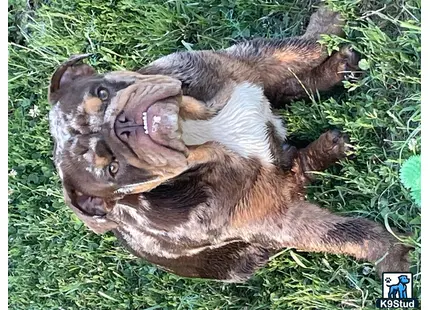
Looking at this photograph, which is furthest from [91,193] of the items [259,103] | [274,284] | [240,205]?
[274,284]

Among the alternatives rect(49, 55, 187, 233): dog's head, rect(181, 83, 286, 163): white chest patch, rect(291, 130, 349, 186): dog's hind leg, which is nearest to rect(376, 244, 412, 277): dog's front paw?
rect(291, 130, 349, 186): dog's hind leg

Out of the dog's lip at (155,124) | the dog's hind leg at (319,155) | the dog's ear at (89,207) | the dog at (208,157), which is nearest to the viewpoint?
the dog's lip at (155,124)

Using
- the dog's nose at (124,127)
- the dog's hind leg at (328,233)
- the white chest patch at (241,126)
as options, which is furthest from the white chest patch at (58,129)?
the dog's hind leg at (328,233)

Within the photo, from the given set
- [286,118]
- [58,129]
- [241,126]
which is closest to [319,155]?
[286,118]

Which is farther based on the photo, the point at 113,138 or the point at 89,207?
the point at 89,207

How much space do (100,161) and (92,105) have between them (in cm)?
33

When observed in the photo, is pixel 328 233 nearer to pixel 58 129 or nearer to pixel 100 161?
pixel 100 161

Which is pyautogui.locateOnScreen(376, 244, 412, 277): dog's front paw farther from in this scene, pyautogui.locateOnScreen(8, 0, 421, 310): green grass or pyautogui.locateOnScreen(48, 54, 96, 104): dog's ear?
pyautogui.locateOnScreen(48, 54, 96, 104): dog's ear

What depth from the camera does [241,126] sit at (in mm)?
4484

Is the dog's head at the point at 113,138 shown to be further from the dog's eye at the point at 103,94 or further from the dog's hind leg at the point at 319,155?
the dog's hind leg at the point at 319,155

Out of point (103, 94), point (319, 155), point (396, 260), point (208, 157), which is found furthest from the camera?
point (319, 155)

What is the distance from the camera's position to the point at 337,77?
478 centimetres

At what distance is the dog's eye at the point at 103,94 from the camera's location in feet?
13.1

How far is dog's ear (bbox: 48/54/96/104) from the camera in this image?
4238 millimetres
